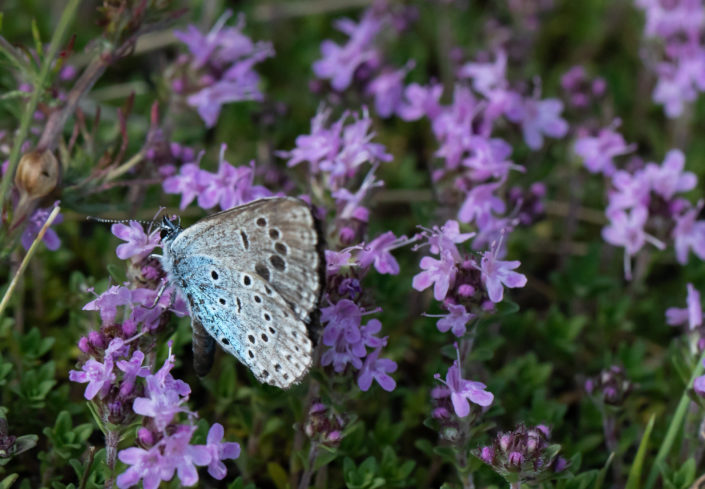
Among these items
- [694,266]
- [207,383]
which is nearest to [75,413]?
[207,383]

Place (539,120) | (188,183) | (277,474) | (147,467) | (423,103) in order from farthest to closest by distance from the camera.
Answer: (539,120) → (423,103) → (188,183) → (277,474) → (147,467)

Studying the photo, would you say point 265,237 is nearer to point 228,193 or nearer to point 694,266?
point 228,193

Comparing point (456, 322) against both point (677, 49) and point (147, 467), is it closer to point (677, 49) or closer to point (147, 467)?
point (147, 467)

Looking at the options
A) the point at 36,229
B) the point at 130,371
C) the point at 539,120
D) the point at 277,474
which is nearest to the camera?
the point at 130,371

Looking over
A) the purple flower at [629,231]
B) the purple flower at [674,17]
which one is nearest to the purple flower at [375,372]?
the purple flower at [629,231]

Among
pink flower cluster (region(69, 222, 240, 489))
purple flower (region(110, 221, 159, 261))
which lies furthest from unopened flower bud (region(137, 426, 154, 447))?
purple flower (region(110, 221, 159, 261))

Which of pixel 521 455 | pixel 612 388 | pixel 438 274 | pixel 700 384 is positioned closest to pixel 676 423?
pixel 700 384
